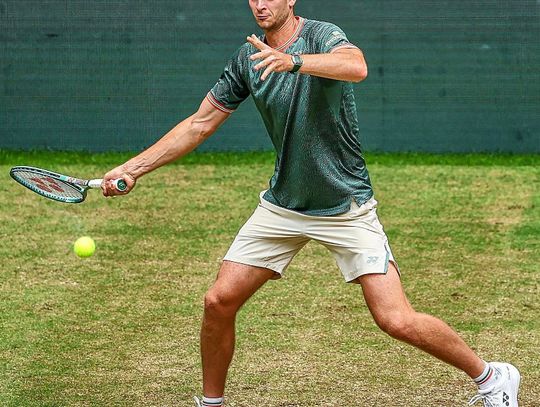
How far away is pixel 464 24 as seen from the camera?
13.9 m

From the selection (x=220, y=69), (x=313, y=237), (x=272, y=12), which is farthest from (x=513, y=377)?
(x=220, y=69)

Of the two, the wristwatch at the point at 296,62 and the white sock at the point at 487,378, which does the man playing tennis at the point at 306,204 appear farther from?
the wristwatch at the point at 296,62

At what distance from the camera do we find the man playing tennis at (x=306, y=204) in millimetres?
5125

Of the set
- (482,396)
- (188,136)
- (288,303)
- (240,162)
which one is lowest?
(240,162)

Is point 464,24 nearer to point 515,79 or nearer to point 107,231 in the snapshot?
point 515,79

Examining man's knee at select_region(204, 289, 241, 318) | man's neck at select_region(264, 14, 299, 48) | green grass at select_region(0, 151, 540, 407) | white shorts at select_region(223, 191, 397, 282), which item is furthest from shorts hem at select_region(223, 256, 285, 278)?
man's neck at select_region(264, 14, 299, 48)

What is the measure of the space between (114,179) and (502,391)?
6.75 feet

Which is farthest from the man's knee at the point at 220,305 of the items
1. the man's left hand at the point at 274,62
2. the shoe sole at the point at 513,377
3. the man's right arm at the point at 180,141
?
the shoe sole at the point at 513,377

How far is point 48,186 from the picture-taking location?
19.8 feet

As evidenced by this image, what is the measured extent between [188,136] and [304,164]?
668 millimetres

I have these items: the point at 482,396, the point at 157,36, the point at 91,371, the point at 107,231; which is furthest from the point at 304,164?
the point at 157,36

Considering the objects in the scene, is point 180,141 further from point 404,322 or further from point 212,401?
point 404,322

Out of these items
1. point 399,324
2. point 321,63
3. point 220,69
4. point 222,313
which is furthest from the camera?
point 220,69

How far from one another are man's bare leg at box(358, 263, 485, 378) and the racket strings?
5.39ft
